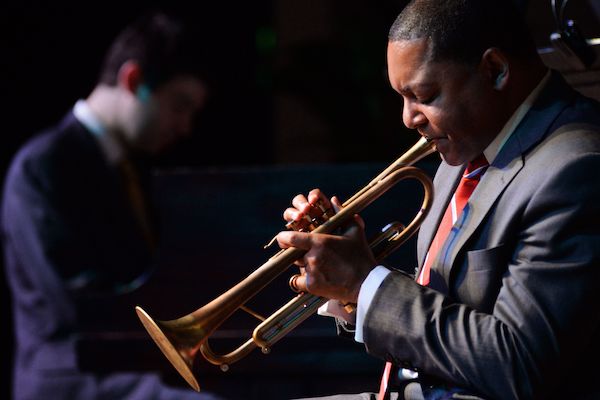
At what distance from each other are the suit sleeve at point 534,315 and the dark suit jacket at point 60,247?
7.15 feet

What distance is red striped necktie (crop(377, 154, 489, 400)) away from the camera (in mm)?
2068

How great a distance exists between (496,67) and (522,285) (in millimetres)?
485

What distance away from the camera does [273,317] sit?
2.16 metres

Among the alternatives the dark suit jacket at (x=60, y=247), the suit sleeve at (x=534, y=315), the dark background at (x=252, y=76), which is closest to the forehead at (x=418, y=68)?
the suit sleeve at (x=534, y=315)

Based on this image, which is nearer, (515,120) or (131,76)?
(515,120)

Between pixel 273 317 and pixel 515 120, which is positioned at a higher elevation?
pixel 515 120

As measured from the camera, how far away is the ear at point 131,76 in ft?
14.4

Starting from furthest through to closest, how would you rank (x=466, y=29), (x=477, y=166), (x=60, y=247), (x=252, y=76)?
(x=252, y=76), (x=60, y=247), (x=477, y=166), (x=466, y=29)

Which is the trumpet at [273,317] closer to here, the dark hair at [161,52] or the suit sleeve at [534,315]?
the suit sleeve at [534,315]

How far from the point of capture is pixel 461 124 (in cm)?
196

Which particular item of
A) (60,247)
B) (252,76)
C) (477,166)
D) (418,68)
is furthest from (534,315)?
(252,76)

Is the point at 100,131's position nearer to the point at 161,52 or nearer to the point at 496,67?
the point at 161,52

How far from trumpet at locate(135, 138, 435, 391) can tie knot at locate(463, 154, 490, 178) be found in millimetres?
100

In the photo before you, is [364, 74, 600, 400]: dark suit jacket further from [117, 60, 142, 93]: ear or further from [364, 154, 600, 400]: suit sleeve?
[117, 60, 142, 93]: ear
